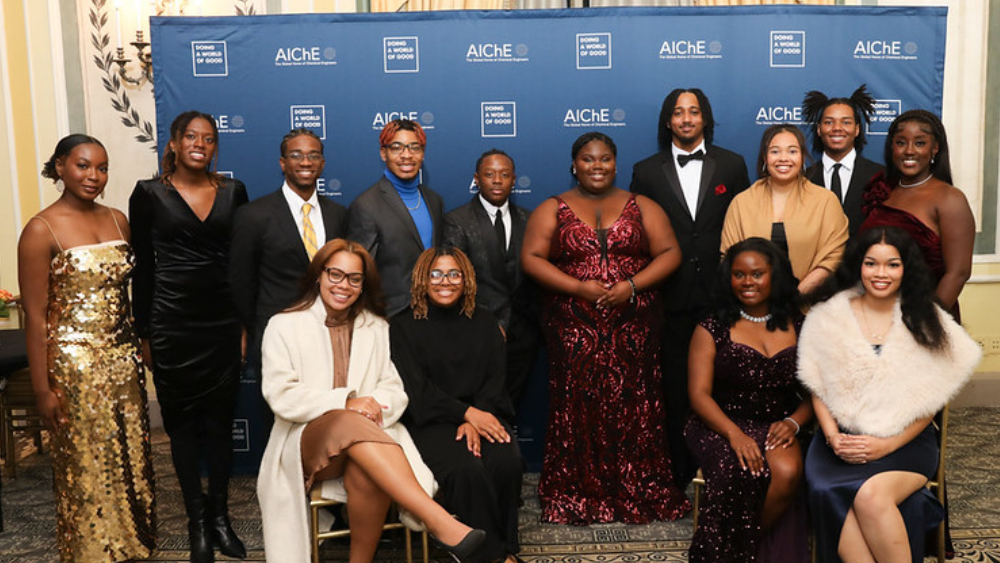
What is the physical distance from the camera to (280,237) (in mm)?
3664

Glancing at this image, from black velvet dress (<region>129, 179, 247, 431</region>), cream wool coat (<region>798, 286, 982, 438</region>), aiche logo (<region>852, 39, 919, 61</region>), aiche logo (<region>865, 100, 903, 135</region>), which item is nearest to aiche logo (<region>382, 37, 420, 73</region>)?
black velvet dress (<region>129, 179, 247, 431</region>)

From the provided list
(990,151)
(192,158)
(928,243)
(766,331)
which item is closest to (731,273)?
(766,331)

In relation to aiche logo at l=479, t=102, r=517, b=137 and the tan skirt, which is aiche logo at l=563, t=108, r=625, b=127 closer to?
aiche logo at l=479, t=102, r=517, b=137

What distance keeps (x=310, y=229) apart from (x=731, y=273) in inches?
69.5

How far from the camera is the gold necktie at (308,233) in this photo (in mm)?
3740

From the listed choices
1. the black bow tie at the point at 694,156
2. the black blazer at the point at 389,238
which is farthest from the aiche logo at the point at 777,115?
the black blazer at the point at 389,238

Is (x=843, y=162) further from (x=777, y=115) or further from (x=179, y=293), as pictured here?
(x=179, y=293)

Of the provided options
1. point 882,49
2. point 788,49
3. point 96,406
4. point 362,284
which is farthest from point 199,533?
point 882,49

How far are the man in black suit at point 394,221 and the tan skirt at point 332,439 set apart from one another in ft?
2.69

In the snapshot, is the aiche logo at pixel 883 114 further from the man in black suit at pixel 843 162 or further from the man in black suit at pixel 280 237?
the man in black suit at pixel 280 237

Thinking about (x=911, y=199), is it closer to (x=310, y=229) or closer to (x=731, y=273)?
(x=731, y=273)

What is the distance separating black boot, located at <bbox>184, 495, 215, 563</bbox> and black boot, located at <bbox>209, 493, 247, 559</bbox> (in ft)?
0.19

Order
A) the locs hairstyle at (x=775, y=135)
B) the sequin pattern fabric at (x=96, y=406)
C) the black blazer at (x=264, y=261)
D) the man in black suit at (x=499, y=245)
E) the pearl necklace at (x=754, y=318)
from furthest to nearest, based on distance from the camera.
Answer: the man in black suit at (x=499, y=245) → the locs hairstyle at (x=775, y=135) → the black blazer at (x=264, y=261) → the pearl necklace at (x=754, y=318) → the sequin pattern fabric at (x=96, y=406)

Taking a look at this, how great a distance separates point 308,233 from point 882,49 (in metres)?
3.17
